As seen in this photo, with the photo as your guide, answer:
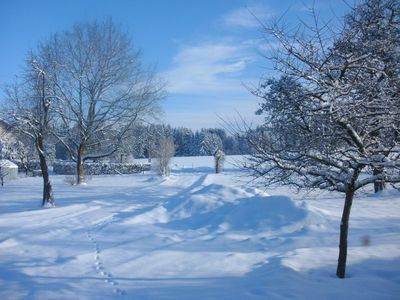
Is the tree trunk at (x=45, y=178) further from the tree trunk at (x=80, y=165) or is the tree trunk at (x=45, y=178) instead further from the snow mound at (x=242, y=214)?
the tree trunk at (x=80, y=165)

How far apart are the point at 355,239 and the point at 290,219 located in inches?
91.9

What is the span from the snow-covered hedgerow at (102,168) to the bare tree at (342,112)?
3701 cm

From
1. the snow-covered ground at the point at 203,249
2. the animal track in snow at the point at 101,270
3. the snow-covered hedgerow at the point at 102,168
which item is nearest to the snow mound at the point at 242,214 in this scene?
the snow-covered ground at the point at 203,249

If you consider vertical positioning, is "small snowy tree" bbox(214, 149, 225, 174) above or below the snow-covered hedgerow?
above

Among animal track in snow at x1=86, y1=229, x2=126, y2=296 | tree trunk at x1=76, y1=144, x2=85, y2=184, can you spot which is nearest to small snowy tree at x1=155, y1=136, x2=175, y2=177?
tree trunk at x1=76, y1=144, x2=85, y2=184

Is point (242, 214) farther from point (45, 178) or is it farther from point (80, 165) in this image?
point (80, 165)

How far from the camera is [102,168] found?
1700 inches

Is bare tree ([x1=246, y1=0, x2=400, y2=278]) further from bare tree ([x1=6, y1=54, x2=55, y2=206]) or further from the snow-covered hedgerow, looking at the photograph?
the snow-covered hedgerow

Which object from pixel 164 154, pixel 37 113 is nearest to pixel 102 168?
pixel 164 154

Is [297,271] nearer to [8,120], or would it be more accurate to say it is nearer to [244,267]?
[244,267]

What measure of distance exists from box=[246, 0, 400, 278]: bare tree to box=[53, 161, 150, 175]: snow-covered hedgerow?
37011 millimetres

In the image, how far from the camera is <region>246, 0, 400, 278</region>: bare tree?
5516mm

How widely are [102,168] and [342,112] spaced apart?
132ft

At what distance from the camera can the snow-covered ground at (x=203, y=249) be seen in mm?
6539
